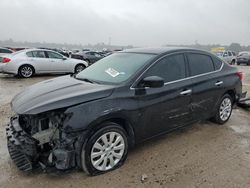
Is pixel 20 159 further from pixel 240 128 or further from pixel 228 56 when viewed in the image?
pixel 228 56

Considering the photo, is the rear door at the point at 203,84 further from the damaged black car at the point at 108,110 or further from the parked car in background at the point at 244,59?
the parked car in background at the point at 244,59

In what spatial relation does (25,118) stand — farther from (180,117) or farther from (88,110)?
(180,117)

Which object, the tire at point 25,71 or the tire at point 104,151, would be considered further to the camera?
the tire at point 25,71

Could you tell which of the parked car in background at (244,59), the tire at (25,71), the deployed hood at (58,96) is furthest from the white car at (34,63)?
the parked car in background at (244,59)

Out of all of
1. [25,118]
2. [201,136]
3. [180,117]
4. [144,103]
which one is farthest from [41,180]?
[201,136]

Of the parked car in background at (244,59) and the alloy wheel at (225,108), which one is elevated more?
the parked car in background at (244,59)

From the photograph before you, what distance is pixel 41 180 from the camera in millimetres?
2744

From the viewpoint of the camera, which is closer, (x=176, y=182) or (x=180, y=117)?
(x=176, y=182)

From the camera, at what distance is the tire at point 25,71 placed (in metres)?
10.4

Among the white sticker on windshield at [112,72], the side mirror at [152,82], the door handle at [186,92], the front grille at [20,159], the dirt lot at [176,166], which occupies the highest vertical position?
the white sticker on windshield at [112,72]

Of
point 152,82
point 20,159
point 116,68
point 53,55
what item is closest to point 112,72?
point 116,68

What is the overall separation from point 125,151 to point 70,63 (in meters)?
9.59

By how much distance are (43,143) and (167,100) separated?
1.79 metres

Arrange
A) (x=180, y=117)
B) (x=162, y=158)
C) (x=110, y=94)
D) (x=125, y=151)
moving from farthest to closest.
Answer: (x=180, y=117) < (x=162, y=158) < (x=125, y=151) < (x=110, y=94)
